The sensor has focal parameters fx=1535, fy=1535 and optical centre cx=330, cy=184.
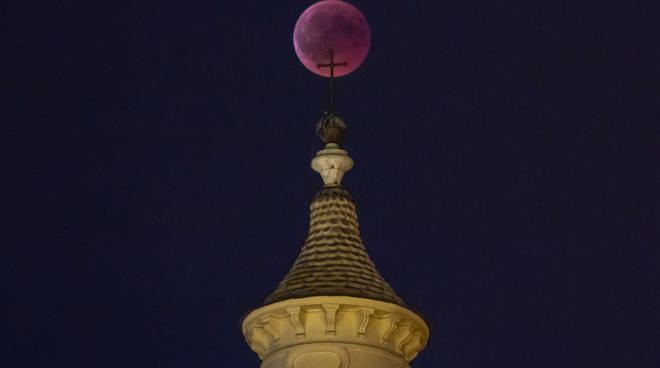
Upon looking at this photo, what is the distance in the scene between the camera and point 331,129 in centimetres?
3297

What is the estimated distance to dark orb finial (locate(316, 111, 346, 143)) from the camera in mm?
32969

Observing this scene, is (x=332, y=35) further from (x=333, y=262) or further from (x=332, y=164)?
(x=333, y=262)

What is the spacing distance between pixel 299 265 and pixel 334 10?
5.49 meters

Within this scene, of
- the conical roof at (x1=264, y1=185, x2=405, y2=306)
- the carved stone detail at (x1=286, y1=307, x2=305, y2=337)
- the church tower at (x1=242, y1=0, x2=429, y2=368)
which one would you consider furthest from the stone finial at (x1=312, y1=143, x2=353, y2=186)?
the carved stone detail at (x1=286, y1=307, x2=305, y2=337)

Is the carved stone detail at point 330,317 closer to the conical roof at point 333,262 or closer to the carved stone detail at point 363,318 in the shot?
the conical roof at point 333,262

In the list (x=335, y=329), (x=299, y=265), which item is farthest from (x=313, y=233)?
(x=335, y=329)

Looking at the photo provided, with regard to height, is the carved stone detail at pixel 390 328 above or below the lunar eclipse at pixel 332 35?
below

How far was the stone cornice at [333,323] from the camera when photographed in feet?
96.9

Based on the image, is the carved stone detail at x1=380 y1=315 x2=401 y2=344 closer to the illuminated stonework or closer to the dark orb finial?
the illuminated stonework

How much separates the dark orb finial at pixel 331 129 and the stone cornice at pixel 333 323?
471 centimetres

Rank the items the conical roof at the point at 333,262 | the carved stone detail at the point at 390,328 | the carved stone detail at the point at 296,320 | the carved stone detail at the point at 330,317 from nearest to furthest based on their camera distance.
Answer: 1. the carved stone detail at the point at 330,317
2. the carved stone detail at the point at 296,320
3. the carved stone detail at the point at 390,328
4. the conical roof at the point at 333,262

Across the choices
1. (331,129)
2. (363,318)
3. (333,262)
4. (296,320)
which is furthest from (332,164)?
(296,320)

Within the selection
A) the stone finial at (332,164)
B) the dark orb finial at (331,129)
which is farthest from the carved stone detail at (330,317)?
the dark orb finial at (331,129)

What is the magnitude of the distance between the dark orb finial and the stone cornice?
471 centimetres
